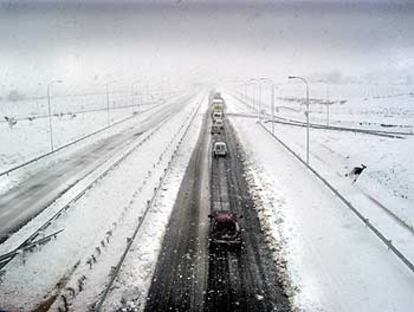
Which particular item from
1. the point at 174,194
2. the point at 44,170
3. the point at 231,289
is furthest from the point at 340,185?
the point at 44,170

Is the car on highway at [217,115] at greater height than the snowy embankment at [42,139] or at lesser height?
greater

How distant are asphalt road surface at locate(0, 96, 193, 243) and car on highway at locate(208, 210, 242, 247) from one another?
38.0 ft

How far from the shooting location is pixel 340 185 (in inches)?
1412

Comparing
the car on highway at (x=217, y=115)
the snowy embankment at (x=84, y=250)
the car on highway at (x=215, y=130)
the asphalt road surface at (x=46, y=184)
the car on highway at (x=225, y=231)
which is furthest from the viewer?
the car on highway at (x=217, y=115)

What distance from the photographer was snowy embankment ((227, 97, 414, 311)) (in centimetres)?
1741

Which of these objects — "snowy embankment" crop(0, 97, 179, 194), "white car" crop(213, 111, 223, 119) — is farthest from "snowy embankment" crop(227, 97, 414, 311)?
"white car" crop(213, 111, 223, 119)

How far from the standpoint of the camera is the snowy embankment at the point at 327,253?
1741cm

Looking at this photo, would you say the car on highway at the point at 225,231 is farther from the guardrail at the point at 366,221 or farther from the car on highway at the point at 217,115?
the car on highway at the point at 217,115

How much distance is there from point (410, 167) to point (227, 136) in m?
28.5

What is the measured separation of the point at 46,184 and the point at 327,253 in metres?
24.9

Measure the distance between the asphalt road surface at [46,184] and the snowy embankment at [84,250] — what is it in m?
2.55

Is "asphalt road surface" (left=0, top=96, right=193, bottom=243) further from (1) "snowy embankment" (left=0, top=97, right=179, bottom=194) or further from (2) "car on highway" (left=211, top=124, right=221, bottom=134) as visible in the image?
(2) "car on highway" (left=211, top=124, right=221, bottom=134)

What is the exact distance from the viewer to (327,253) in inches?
862

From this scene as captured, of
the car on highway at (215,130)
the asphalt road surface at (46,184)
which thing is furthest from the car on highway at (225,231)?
the car on highway at (215,130)
